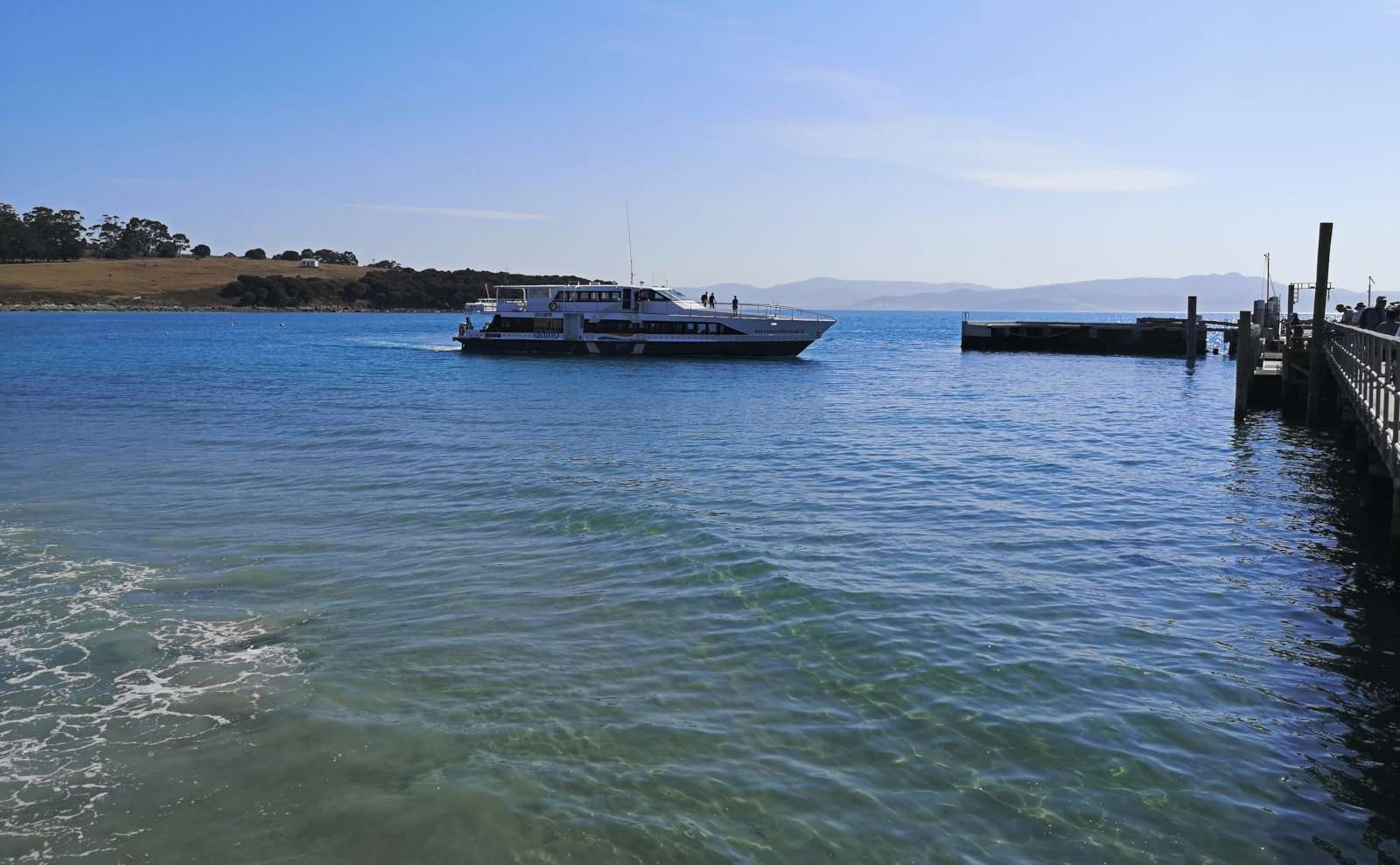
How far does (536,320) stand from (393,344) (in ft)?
85.3

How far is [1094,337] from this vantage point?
6931cm

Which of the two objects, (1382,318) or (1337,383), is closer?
(1382,318)

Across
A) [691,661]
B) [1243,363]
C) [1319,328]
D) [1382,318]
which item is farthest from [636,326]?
[691,661]

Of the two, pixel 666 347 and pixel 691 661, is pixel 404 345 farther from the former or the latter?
pixel 691 661

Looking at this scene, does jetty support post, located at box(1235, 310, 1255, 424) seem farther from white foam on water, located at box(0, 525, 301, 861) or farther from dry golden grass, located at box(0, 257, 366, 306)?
dry golden grass, located at box(0, 257, 366, 306)

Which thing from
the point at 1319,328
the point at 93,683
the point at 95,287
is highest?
the point at 95,287

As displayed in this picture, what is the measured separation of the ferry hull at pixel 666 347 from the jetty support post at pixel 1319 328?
35449 millimetres

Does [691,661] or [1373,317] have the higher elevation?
[1373,317]

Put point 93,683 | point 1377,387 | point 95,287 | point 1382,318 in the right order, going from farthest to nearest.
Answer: point 95,287
point 1382,318
point 1377,387
point 93,683

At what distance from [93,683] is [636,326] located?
53.9m

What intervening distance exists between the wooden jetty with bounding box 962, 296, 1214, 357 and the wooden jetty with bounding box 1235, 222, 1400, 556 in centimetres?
2509

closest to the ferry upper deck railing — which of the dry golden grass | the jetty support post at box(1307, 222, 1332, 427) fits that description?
the jetty support post at box(1307, 222, 1332, 427)

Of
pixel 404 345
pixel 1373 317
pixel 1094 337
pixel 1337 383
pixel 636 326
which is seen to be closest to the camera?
pixel 1373 317

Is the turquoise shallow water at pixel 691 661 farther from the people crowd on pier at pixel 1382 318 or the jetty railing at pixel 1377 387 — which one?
the people crowd on pier at pixel 1382 318
